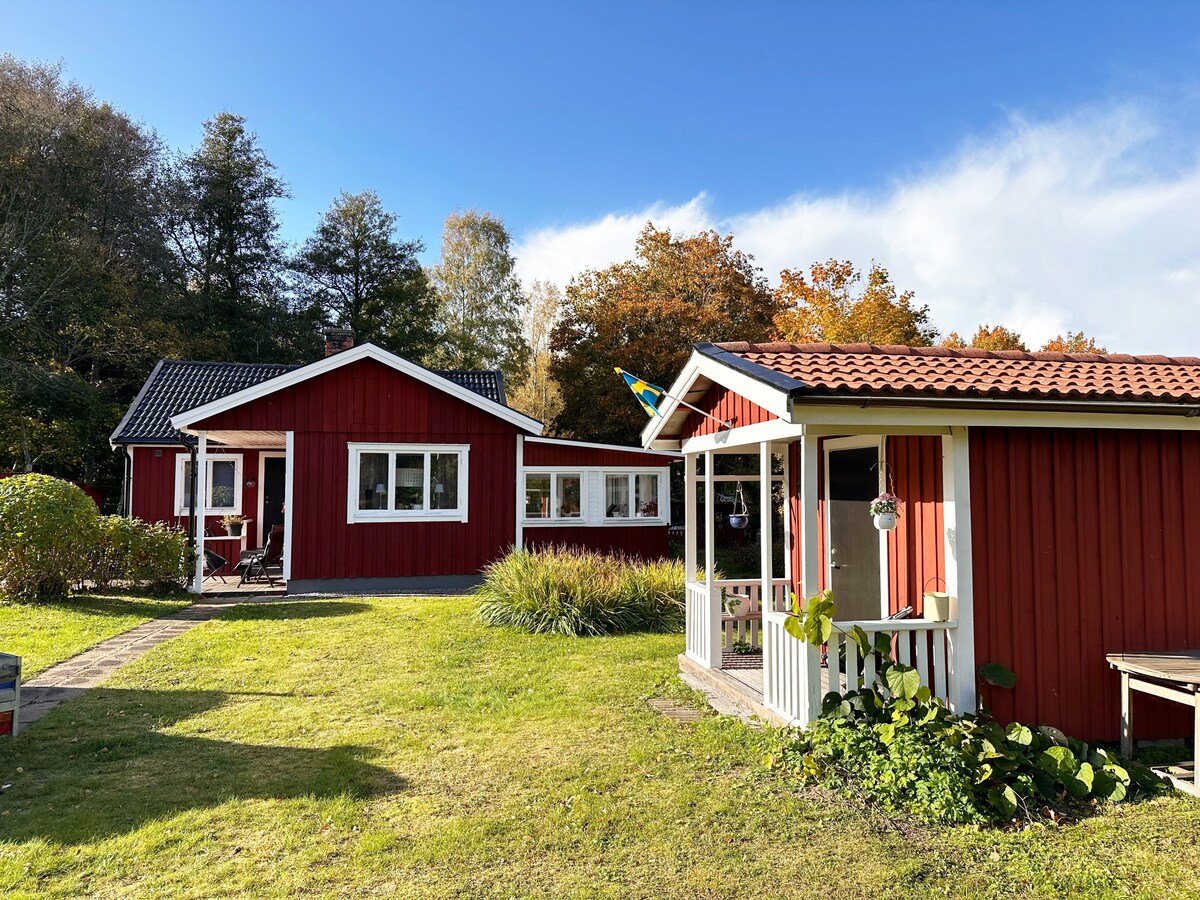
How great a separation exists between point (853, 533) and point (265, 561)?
446 inches

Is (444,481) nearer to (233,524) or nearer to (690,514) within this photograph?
(233,524)

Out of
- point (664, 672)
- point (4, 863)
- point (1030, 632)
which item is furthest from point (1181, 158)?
point (4, 863)

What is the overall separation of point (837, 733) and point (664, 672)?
2.84 metres

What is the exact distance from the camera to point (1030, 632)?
5078mm

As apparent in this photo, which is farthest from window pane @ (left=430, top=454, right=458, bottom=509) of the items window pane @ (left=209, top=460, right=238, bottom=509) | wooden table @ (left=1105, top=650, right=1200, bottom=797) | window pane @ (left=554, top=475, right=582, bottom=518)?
wooden table @ (left=1105, top=650, right=1200, bottom=797)

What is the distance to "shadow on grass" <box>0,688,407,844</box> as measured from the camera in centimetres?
394

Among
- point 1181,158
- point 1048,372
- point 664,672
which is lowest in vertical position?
point 664,672

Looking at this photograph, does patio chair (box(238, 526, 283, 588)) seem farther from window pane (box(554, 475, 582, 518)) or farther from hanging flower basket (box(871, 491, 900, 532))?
hanging flower basket (box(871, 491, 900, 532))

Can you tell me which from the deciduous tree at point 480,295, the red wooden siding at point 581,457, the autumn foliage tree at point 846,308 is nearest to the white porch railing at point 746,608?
the red wooden siding at point 581,457

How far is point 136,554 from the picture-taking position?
38.9 ft

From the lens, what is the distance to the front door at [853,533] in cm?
634

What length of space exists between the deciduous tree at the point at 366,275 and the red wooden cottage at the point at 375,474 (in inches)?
665

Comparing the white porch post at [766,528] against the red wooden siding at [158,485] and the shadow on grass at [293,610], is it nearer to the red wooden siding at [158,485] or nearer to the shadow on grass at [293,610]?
the shadow on grass at [293,610]

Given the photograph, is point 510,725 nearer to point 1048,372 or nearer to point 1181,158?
point 1048,372
